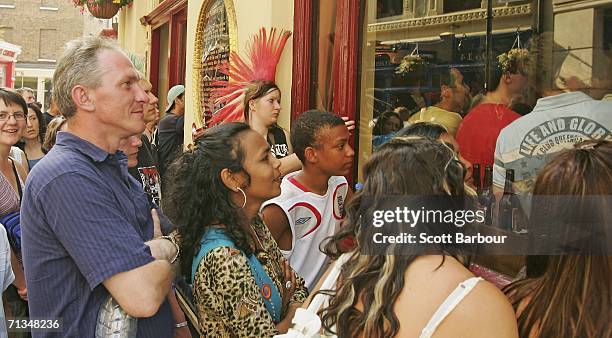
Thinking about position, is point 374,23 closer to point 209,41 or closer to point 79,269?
point 79,269

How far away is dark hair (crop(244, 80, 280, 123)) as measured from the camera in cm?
390

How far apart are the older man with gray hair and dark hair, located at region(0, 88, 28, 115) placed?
2150mm

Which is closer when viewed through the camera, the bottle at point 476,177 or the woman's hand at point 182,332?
the bottle at point 476,177

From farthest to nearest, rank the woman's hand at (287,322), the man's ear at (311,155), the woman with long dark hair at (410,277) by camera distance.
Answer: the man's ear at (311,155)
the woman's hand at (287,322)
the woman with long dark hair at (410,277)

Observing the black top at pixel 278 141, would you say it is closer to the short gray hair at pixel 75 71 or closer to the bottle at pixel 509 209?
the short gray hair at pixel 75 71

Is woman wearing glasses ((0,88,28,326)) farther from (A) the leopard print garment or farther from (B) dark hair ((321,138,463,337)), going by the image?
(B) dark hair ((321,138,463,337))

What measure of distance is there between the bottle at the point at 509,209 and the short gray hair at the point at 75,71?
104 cm

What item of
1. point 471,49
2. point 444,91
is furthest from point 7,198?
point 471,49

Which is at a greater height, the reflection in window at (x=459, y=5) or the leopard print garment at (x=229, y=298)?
the reflection in window at (x=459, y=5)

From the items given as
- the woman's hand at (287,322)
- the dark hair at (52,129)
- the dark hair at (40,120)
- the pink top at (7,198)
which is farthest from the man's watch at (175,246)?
the dark hair at (40,120)

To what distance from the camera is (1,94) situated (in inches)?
158

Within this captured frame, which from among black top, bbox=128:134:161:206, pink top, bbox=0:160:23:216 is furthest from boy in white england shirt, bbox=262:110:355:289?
pink top, bbox=0:160:23:216

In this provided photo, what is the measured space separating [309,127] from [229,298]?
1168 millimetres

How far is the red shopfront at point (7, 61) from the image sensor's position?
3.20 m
